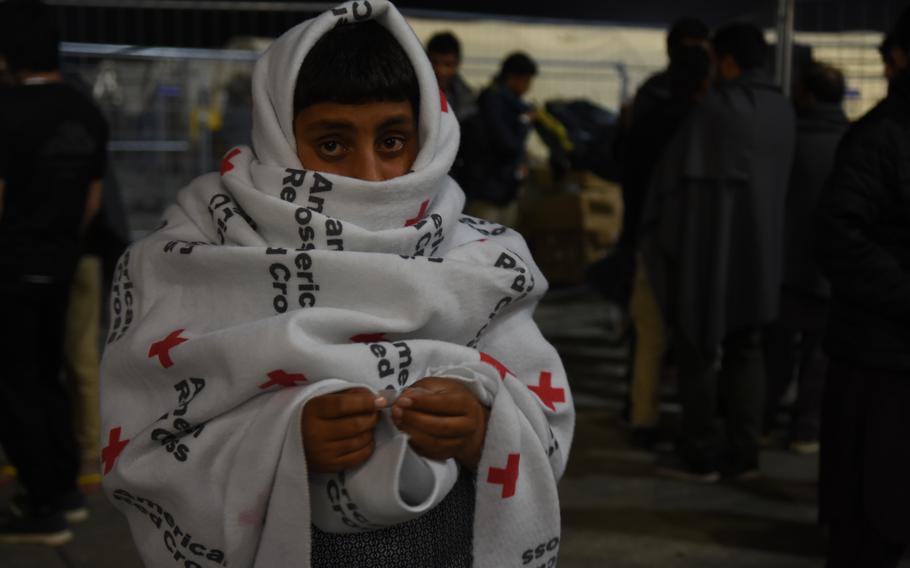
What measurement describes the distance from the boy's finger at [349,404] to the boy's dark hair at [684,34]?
163 inches

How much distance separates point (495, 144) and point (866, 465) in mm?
4291

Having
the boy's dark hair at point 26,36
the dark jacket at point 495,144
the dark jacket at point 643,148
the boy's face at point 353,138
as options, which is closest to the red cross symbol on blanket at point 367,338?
the boy's face at point 353,138

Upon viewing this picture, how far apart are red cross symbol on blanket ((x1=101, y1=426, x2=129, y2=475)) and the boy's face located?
468 millimetres

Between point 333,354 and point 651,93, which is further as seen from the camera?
point 651,93

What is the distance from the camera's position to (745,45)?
4.91 m

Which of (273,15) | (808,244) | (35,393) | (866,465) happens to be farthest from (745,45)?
(273,15)

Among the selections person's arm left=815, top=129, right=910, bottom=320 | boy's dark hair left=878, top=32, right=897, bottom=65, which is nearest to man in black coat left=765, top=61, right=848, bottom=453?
boy's dark hair left=878, top=32, right=897, bottom=65

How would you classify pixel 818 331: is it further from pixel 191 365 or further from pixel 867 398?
pixel 191 365

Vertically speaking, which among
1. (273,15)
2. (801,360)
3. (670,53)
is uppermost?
(273,15)

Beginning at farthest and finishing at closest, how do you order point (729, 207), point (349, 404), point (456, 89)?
point (456, 89)
point (729, 207)
point (349, 404)

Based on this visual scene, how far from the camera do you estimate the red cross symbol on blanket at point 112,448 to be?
1.65 meters

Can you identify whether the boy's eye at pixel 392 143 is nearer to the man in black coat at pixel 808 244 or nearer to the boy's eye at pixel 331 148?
the boy's eye at pixel 331 148

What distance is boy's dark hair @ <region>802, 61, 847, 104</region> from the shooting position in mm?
5301

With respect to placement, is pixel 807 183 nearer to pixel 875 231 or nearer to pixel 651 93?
pixel 651 93
